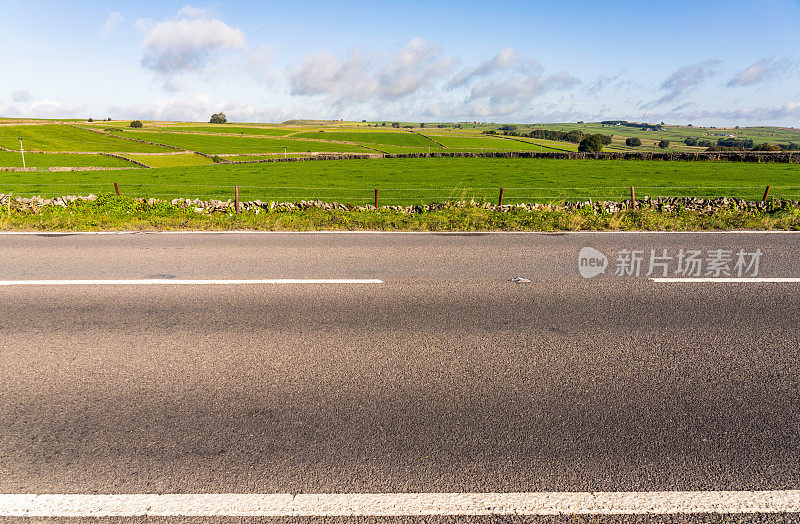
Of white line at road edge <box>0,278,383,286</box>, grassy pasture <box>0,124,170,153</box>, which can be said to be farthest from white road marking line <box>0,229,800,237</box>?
grassy pasture <box>0,124,170,153</box>

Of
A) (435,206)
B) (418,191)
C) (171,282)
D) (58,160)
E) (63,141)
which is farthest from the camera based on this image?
(63,141)

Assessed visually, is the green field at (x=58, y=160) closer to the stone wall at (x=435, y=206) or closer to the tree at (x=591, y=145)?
the stone wall at (x=435, y=206)

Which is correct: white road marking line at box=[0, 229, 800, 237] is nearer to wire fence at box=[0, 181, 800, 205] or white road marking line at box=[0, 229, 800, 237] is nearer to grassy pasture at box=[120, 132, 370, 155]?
wire fence at box=[0, 181, 800, 205]

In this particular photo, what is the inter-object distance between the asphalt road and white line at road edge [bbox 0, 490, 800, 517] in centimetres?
7

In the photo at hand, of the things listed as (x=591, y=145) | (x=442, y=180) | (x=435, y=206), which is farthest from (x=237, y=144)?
(x=435, y=206)

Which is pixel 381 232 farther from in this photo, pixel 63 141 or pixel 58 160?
pixel 63 141

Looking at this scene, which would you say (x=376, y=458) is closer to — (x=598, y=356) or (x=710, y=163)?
(x=598, y=356)

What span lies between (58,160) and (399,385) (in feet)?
206

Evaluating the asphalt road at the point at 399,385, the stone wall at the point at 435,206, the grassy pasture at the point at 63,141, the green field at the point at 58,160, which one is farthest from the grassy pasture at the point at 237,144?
the asphalt road at the point at 399,385

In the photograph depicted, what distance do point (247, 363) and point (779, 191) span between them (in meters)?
33.5

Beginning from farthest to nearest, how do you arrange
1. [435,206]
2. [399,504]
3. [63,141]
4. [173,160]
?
[63,141] < [173,160] < [435,206] < [399,504]

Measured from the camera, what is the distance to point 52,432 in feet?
11.4

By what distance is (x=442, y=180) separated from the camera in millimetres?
35469

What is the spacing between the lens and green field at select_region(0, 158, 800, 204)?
1059 inches
